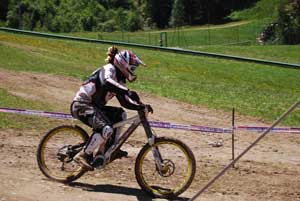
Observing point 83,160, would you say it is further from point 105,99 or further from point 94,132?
point 105,99

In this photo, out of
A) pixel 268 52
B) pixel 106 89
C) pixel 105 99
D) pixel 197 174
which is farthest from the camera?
pixel 268 52

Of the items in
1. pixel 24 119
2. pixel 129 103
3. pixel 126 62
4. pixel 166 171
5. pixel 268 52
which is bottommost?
pixel 268 52

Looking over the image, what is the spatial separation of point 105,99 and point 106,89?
248mm

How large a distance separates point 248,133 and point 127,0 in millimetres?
136849

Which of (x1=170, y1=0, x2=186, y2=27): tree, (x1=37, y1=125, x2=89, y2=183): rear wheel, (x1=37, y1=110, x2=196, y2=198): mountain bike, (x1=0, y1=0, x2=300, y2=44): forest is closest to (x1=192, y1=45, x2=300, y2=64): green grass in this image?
(x1=37, y1=110, x2=196, y2=198): mountain bike

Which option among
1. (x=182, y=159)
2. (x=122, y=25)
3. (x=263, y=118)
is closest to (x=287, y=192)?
(x=182, y=159)

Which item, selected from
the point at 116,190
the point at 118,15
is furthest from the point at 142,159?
the point at 118,15

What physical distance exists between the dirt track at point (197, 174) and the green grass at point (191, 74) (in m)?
3.53

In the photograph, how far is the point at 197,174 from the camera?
30.2 feet

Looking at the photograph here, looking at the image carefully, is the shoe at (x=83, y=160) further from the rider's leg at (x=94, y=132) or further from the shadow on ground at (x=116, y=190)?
the shadow on ground at (x=116, y=190)

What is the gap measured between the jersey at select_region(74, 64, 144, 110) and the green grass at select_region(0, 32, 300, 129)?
6.96 m

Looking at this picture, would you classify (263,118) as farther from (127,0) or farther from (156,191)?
(127,0)

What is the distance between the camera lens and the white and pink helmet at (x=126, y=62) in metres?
7.84

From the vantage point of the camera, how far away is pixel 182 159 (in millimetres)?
8383
